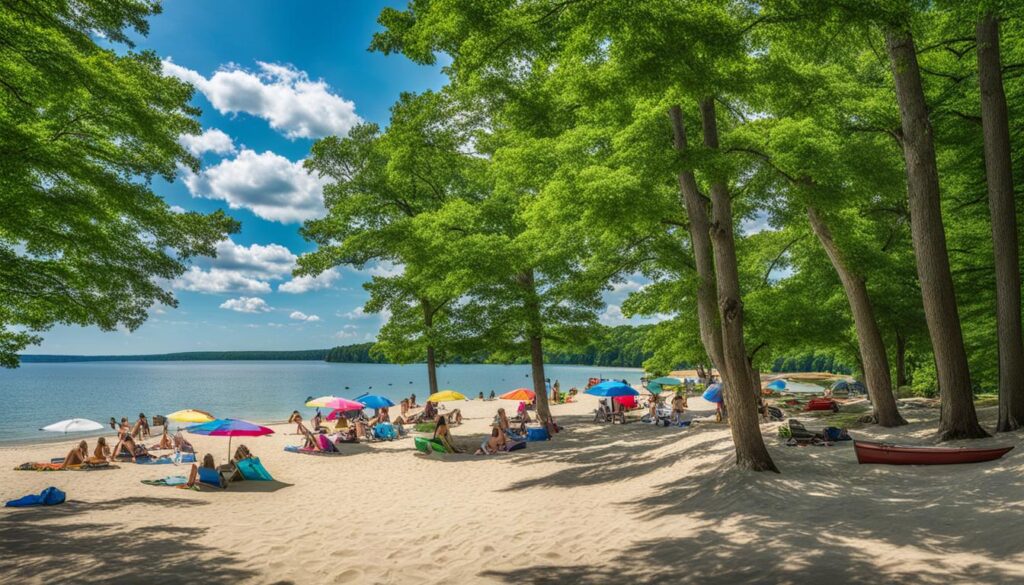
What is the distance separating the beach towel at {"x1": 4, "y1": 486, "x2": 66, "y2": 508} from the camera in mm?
11180

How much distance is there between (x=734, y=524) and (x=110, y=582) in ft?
26.0

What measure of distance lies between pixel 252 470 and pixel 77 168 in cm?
893

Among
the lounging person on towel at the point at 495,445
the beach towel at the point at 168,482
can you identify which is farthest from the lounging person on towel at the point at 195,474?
the lounging person on towel at the point at 495,445

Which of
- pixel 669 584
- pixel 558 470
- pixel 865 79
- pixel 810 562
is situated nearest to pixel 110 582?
pixel 669 584

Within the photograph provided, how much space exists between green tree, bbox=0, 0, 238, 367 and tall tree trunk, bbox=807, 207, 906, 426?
1720cm

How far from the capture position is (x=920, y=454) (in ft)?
34.4

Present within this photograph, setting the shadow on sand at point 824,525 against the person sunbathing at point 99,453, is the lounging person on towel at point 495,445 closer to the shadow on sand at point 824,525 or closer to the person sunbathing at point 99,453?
the shadow on sand at point 824,525

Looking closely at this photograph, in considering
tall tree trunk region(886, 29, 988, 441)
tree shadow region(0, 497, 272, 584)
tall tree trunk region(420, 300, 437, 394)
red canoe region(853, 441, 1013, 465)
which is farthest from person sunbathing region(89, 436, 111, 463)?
tall tree trunk region(886, 29, 988, 441)

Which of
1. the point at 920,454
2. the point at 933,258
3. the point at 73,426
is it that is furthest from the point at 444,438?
the point at 933,258

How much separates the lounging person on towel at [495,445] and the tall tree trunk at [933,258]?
39.9ft

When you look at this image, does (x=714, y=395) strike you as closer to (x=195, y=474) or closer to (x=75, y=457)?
(x=195, y=474)

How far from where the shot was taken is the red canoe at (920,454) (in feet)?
33.1

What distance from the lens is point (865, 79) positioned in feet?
64.8

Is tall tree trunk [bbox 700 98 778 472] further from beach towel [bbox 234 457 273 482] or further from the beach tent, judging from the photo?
the beach tent
